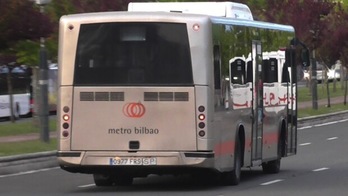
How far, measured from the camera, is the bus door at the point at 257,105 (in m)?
21.4

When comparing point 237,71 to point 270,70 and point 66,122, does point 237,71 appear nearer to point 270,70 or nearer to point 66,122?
point 270,70

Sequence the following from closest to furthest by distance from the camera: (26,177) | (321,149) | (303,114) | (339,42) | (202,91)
Answer: (202,91) < (26,177) < (321,149) < (303,114) < (339,42)

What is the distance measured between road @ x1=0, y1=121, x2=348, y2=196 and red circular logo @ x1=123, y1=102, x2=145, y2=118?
1.25 m

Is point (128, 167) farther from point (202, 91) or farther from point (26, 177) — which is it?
point (26, 177)

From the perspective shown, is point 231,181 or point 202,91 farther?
point 231,181

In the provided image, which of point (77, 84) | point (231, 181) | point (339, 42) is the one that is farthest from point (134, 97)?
point (339, 42)

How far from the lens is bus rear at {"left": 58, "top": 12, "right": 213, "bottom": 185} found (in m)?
18.3

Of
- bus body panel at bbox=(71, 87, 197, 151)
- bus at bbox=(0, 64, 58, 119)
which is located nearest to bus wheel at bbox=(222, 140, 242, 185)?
bus body panel at bbox=(71, 87, 197, 151)

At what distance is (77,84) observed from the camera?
18.6 meters

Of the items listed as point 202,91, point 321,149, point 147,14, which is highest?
point 147,14

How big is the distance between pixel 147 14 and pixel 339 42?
38.6 meters

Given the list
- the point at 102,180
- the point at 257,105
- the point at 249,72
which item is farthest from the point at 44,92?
the point at 249,72

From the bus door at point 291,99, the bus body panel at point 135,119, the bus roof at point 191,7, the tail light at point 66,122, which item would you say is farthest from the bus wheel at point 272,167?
the tail light at point 66,122

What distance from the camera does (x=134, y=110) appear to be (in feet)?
60.5
